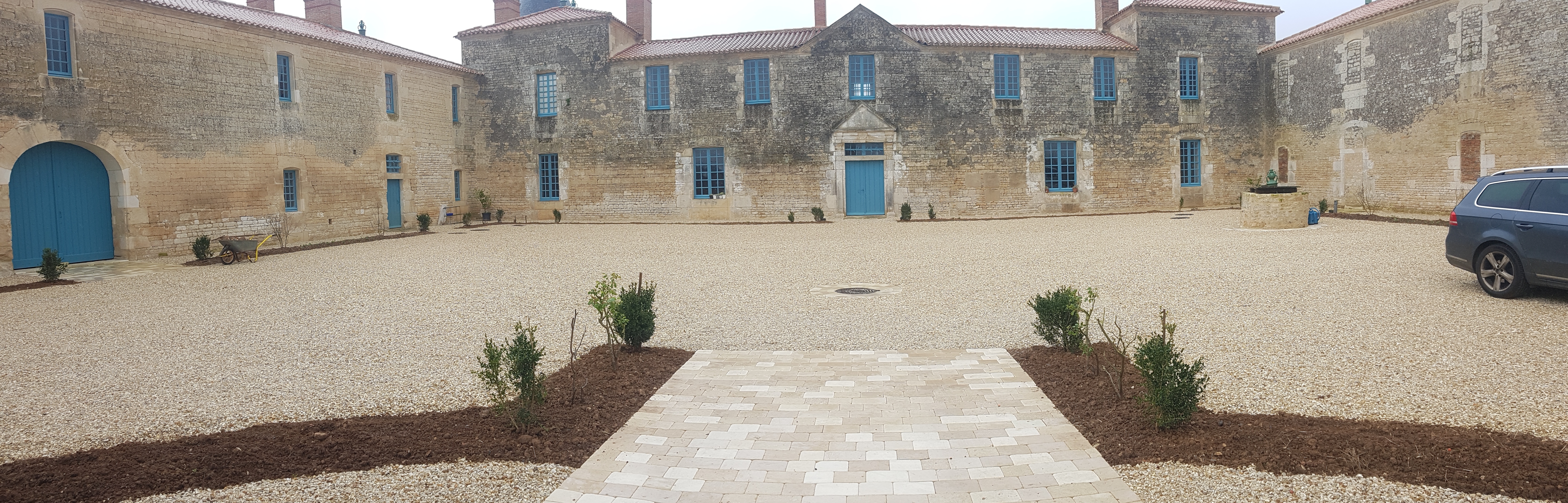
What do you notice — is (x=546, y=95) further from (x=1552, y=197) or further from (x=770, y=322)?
(x=1552, y=197)

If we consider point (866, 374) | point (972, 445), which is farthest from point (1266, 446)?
point (866, 374)

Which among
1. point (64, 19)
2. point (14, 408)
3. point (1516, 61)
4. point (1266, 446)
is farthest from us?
point (1516, 61)

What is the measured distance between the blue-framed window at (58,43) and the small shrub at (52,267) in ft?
12.9

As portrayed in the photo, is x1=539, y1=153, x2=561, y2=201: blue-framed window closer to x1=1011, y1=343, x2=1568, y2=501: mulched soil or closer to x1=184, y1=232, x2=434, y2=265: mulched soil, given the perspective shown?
x1=184, y1=232, x2=434, y2=265: mulched soil

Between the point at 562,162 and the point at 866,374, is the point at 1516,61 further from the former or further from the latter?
the point at 562,162

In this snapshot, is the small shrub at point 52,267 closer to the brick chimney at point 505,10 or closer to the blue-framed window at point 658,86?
the blue-framed window at point 658,86

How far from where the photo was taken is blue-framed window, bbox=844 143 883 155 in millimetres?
24594

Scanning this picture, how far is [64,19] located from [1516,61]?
2894 cm

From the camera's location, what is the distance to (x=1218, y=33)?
82.1ft

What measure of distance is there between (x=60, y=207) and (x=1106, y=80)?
25965mm

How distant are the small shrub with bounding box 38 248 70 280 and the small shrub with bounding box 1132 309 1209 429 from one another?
1538 centimetres

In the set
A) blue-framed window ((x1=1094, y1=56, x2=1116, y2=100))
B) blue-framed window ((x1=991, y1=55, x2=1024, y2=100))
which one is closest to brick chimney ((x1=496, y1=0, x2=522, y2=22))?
blue-framed window ((x1=991, y1=55, x2=1024, y2=100))

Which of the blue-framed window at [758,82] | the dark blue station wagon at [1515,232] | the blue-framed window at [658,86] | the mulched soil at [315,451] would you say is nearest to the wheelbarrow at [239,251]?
the mulched soil at [315,451]

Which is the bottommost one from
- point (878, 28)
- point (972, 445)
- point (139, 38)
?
point (972, 445)
